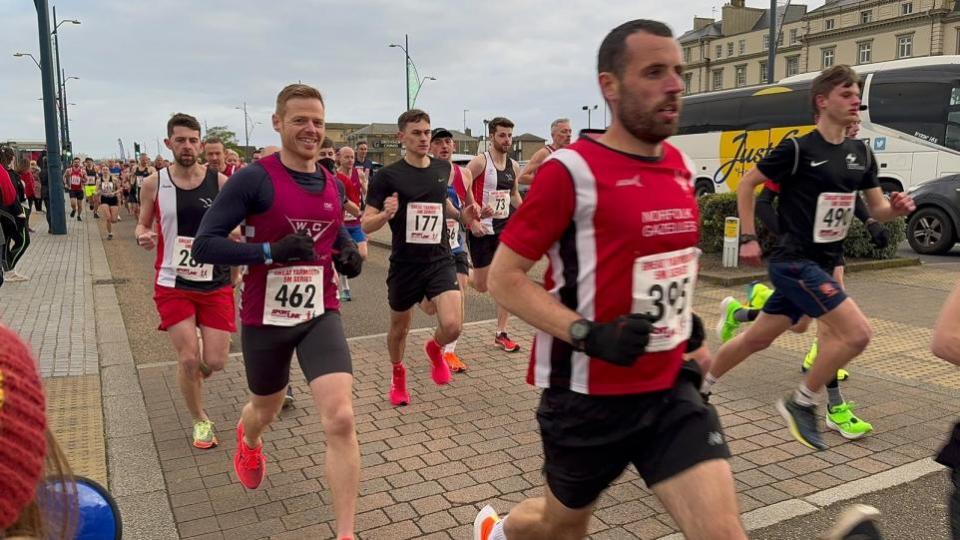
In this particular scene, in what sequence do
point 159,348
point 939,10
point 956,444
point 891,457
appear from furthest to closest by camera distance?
point 939,10
point 159,348
point 891,457
point 956,444

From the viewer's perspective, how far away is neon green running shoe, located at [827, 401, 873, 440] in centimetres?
453

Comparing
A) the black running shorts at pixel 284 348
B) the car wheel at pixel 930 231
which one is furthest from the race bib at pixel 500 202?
the car wheel at pixel 930 231

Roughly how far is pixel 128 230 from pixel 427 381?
18.4 metres

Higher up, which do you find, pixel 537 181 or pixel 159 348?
pixel 537 181

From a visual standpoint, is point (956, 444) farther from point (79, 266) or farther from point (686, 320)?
point (79, 266)

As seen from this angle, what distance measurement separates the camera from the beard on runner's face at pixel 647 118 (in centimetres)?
226

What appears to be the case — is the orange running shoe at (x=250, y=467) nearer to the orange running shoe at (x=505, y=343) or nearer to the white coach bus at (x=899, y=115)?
the orange running shoe at (x=505, y=343)

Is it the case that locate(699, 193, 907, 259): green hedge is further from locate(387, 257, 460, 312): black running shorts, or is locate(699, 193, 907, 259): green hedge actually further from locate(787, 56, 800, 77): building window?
locate(787, 56, 800, 77): building window

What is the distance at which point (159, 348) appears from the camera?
23.6ft

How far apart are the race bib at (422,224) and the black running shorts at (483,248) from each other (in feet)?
5.40

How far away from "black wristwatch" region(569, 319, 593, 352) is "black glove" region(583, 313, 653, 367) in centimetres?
2

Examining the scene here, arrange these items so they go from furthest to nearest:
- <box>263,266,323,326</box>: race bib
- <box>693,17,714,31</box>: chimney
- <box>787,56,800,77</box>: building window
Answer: <box>693,17,714,31</box>: chimney → <box>787,56,800,77</box>: building window → <box>263,266,323,326</box>: race bib

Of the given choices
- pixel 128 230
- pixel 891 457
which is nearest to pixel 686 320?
pixel 891 457

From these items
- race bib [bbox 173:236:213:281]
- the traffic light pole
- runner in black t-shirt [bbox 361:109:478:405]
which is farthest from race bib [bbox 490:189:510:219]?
the traffic light pole
